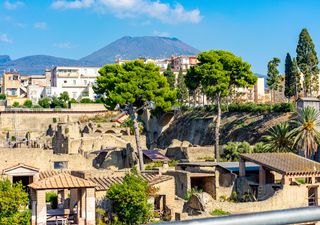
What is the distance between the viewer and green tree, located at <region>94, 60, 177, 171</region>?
123 feet

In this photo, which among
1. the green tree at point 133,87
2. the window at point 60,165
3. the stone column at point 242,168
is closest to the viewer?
the stone column at point 242,168

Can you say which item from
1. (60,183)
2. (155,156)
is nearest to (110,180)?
(60,183)

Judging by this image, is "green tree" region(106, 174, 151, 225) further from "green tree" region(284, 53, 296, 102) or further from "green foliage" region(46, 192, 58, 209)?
"green tree" region(284, 53, 296, 102)

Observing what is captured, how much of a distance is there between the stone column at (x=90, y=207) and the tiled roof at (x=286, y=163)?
29.4ft

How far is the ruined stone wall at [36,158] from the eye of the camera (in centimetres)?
2862

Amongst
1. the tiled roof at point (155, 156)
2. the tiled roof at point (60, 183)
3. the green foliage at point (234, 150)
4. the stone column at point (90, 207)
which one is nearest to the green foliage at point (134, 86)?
the tiled roof at point (155, 156)

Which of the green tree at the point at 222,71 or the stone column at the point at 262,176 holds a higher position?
the green tree at the point at 222,71

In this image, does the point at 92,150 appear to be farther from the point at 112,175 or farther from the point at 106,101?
the point at 112,175

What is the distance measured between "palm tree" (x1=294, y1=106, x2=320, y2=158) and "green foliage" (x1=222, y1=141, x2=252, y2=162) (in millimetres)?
3352

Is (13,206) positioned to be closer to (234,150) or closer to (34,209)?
(34,209)

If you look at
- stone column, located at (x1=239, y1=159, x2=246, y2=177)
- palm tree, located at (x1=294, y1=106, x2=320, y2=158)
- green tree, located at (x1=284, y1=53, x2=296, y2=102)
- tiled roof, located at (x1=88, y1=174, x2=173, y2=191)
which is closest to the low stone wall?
tiled roof, located at (x1=88, y1=174, x2=173, y2=191)

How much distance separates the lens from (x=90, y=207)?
2025 cm

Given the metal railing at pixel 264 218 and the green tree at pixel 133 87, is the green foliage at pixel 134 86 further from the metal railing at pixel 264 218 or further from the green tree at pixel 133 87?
the metal railing at pixel 264 218

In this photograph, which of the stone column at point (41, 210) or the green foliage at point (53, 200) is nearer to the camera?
the stone column at point (41, 210)
